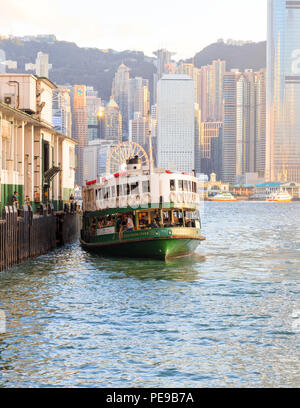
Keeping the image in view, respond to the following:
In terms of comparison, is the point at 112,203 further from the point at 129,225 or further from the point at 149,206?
the point at 149,206

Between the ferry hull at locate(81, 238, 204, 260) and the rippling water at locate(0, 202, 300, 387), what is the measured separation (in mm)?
1381

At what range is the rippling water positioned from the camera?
17625 millimetres

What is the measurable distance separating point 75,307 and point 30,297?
321cm

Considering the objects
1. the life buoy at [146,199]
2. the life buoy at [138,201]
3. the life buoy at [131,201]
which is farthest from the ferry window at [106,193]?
the life buoy at [146,199]

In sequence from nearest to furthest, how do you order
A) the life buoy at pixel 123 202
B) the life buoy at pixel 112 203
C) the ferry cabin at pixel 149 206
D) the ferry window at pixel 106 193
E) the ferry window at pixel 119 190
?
the ferry cabin at pixel 149 206 < the life buoy at pixel 123 202 < the ferry window at pixel 119 190 < the life buoy at pixel 112 203 < the ferry window at pixel 106 193

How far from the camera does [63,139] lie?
72312mm

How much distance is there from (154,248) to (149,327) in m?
19.1

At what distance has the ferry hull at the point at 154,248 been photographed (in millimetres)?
42094

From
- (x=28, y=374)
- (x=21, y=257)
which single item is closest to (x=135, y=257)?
(x=21, y=257)

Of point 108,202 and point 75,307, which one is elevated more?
point 108,202

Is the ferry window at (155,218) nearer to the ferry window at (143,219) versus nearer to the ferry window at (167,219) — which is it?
the ferry window at (143,219)

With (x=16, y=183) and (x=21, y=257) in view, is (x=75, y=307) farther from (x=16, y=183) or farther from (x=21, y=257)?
(x=16, y=183)

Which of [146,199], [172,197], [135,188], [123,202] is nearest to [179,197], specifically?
[172,197]

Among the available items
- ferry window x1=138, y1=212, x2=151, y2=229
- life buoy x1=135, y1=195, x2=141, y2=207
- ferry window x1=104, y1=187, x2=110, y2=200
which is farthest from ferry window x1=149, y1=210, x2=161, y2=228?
ferry window x1=104, y1=187, x2=110, y2=200
